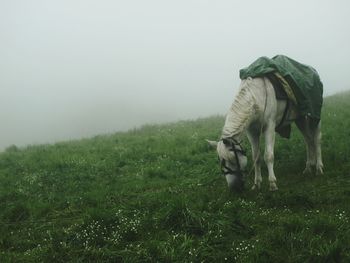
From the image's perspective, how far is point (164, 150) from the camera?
17250 millimetres

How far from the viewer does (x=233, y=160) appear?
1038cm

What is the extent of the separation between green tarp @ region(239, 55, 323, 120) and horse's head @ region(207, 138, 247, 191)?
2.03 m

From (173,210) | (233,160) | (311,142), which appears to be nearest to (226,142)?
(233,160)

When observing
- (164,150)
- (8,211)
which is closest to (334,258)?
(8,211)

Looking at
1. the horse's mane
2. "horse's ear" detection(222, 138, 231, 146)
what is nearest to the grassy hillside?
"horse's ear" detection(222, 138, 231, 146)

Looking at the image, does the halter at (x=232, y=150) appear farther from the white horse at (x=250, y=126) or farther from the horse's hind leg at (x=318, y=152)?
the horse's hind leg at (x=318, y=152)

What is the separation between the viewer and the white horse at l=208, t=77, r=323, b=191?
34.1 ft

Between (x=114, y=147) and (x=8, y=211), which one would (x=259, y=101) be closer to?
(x=8, y=211)

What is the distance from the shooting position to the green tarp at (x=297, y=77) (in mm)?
11500

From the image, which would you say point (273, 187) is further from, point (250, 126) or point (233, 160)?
point (250, 126)

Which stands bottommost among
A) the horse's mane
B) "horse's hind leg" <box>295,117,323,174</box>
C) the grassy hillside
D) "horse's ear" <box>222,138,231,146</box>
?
the grassy hillside

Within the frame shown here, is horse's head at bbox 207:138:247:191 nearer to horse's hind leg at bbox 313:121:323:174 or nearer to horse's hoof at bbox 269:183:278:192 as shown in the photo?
horse's hoof at bbox 269:183:278:192

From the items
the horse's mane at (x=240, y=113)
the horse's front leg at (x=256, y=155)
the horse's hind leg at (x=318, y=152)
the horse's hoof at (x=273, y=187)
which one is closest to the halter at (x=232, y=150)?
the horse's mane at (x=240, y=113)

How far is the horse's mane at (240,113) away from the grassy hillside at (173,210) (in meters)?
1.47
